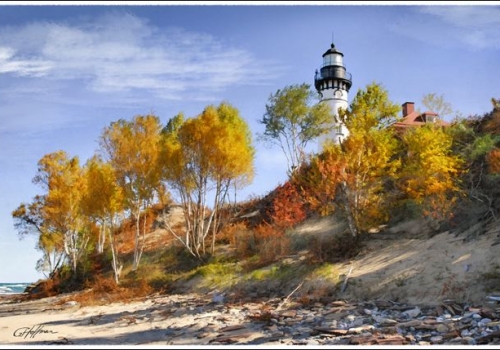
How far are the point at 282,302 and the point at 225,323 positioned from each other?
2.67 meters

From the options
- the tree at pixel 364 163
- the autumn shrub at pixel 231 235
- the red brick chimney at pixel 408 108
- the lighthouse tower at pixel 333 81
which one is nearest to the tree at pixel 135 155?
the autumn shrub at pixel 231 235

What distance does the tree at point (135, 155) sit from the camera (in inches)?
837

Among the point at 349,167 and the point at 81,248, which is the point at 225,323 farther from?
the point at 81,248

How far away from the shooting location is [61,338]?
35.9 ft

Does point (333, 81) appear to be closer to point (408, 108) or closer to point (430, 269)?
point (408, 108)

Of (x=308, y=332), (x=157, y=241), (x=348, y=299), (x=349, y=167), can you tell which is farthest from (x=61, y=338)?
(x=157, y=241)
